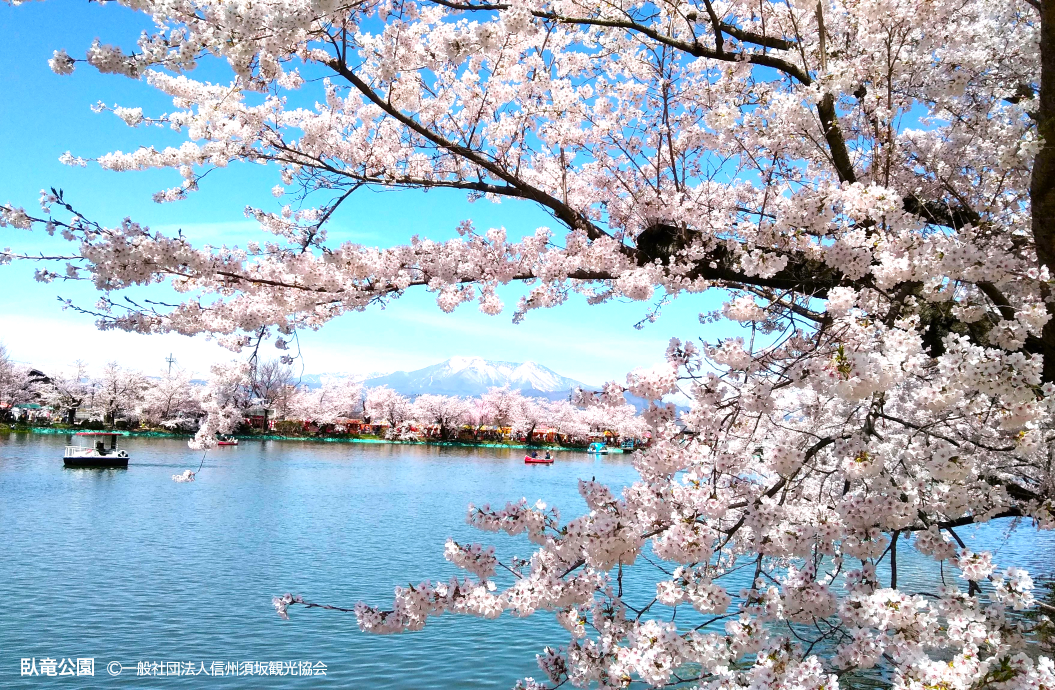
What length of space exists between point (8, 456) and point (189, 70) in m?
37.6

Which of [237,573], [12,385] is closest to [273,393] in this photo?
[12,385]

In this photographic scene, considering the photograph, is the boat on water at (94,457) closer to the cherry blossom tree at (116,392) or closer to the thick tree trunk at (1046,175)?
the cherry blossom tree at (116,392)

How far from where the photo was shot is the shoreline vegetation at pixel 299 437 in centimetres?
5056

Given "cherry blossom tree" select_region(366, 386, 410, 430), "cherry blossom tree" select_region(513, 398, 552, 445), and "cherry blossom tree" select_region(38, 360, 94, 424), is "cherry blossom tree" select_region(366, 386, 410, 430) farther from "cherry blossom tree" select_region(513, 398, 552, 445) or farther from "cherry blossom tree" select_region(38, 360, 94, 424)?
"cherry blossom tree" select_region(38, 360, 94, 424)

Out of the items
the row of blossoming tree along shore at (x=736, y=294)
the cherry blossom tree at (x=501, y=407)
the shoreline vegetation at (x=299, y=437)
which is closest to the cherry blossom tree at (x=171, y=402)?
the shoreline vegetation at (x=299, y=437)

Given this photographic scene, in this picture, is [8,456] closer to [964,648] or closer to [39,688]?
[39,688]

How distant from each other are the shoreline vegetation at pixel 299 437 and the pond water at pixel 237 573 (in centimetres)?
2486

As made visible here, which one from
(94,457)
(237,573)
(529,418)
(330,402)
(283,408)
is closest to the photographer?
(237,573)

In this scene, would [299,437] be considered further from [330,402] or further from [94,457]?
[94,457]

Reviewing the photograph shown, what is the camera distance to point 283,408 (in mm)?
65125

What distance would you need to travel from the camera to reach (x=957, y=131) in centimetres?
552

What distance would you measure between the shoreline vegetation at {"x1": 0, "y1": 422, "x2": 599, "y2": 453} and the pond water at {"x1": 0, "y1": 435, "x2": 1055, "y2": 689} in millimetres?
24857

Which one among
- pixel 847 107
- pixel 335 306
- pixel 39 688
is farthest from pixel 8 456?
pixel 847 107

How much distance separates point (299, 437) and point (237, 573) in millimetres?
51186
